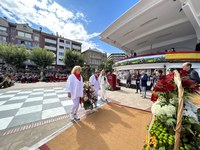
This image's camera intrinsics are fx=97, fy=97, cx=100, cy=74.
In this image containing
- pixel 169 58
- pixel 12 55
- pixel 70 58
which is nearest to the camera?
pixel 169 58

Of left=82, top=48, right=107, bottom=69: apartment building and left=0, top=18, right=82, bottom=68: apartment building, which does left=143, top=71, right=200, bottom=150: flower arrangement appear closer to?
left=0, top=18, right=82, bottom=68: apartment building

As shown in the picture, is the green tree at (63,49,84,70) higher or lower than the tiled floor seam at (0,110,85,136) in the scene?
higher

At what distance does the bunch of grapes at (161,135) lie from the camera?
112cm

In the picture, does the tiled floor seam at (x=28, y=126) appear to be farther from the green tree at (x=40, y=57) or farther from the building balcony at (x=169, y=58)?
the green tree at (x=40, y=57)

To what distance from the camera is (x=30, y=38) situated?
90.0 feet

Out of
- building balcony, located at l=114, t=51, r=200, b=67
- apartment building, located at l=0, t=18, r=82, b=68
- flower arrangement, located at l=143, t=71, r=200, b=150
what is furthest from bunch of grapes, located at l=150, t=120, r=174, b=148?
apartment building, located at l=0, t=18, r=82, b=68

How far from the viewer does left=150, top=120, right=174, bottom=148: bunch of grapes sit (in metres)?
1.12

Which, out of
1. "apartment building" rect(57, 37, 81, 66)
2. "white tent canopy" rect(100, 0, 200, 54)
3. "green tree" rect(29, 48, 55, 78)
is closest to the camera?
"white tent canopy" rect(100, 0, 200, 54)

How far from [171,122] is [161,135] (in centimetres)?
24

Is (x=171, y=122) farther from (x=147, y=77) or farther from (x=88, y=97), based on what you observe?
(x=147, y=77)

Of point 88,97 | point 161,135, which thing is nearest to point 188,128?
point 161,135

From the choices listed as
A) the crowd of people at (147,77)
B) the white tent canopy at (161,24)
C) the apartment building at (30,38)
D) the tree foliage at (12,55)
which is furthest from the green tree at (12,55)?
the crowd of people at (147,77)

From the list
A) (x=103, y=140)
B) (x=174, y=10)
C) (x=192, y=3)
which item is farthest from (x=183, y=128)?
(x=174, y=10)

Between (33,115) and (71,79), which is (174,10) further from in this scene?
(33,115)
